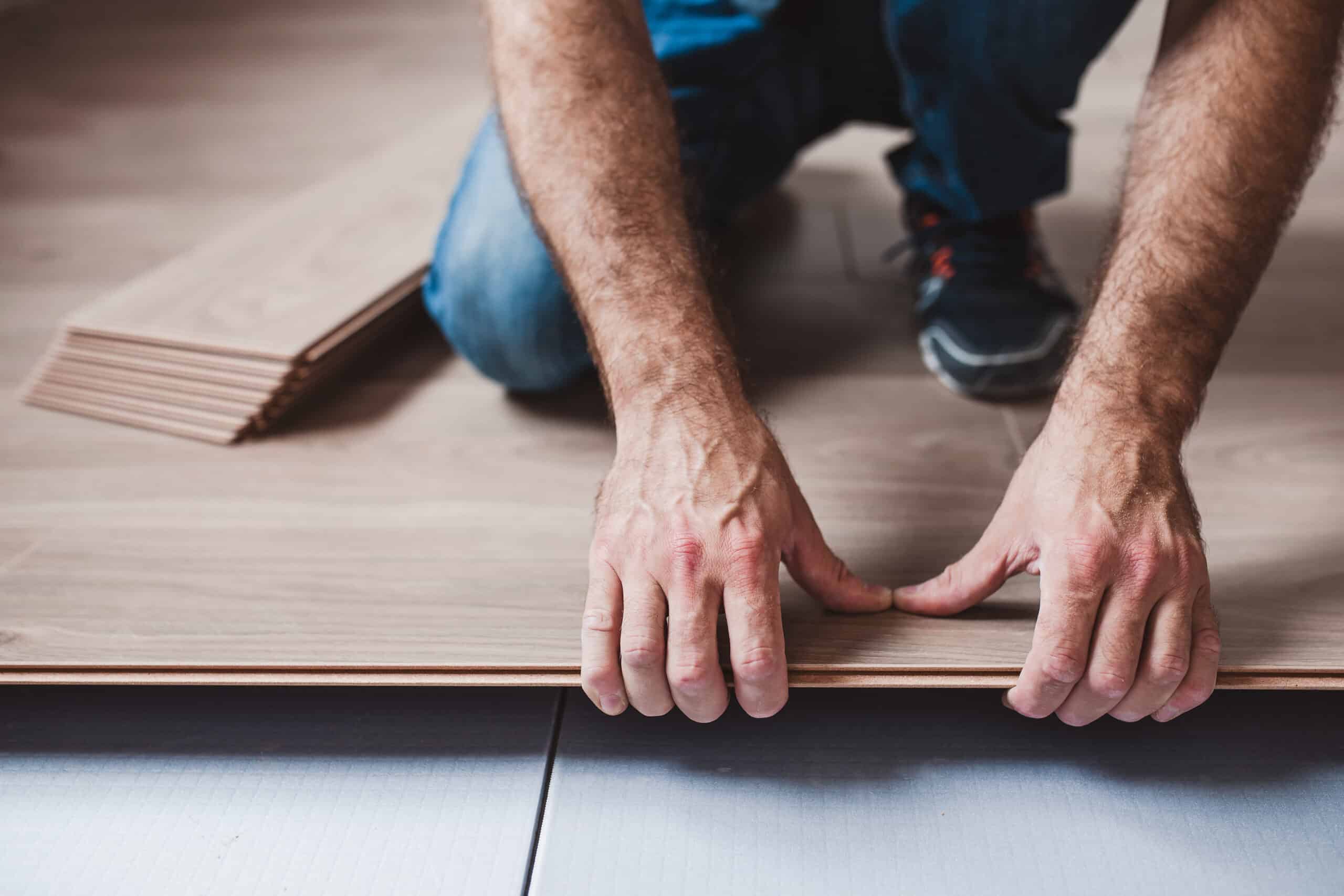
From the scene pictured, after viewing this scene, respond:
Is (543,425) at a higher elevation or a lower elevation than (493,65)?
lower

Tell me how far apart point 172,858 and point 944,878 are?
1.73ft

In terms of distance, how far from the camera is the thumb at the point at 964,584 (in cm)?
75

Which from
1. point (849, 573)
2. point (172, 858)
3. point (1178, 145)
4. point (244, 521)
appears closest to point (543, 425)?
point (244, 521)

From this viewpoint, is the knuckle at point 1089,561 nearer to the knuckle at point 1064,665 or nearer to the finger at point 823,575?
the knuckle at point 1064,665

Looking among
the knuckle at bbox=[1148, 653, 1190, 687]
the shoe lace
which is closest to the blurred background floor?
the knuckle at bbox=[1148, 653, 1190, 687]

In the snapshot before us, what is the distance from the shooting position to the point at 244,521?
0.94 meters

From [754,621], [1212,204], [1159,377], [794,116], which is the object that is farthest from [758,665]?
[794,116]

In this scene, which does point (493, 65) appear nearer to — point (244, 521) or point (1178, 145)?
point (244, 521)

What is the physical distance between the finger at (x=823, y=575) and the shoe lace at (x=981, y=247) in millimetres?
574

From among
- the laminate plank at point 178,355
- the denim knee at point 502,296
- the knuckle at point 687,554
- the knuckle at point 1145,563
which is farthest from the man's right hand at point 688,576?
the laminate plank at point 178,355

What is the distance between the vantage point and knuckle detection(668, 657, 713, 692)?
673 mm

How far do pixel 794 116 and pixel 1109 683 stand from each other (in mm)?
890

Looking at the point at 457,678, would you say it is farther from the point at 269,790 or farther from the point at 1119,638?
the point at 1119,638

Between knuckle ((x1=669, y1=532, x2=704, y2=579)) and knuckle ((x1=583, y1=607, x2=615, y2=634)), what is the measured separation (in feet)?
0.18
